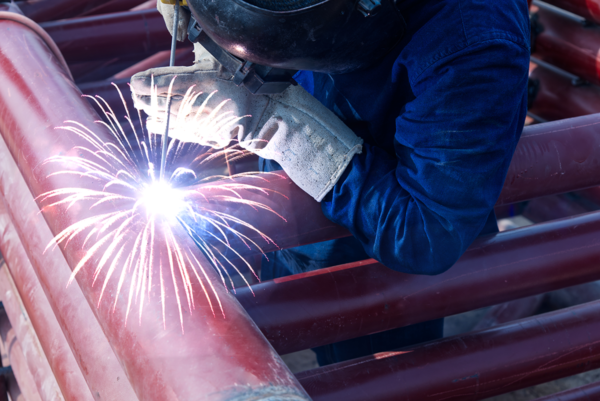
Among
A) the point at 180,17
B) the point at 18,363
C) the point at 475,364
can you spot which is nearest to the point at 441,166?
the point at 475,364

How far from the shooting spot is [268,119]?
1360mm

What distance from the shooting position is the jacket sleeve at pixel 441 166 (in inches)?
42.0

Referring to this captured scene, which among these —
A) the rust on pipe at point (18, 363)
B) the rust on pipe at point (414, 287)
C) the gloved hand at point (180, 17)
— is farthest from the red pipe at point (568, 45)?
the rust on pipe at point (18, 363)

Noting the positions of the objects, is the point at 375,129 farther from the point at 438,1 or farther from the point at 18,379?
the point at 18,379

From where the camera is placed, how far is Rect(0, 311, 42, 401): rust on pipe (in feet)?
5.33

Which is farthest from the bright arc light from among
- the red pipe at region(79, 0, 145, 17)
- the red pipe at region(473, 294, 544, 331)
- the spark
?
the red pipe at region(79, 0, 145, 17)

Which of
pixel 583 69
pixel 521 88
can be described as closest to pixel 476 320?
pixel 583 69

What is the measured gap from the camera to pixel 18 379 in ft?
5.52

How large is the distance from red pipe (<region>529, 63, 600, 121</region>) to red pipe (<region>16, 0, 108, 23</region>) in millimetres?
2803

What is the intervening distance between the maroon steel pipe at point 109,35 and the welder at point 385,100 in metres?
1.38

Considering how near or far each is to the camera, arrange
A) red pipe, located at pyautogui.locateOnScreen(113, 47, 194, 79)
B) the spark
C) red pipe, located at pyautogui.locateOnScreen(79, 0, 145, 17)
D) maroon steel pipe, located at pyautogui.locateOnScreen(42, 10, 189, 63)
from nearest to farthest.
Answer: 1. the spark
2. maroon steel pipe, located at pyautogui.locateOnScreen(42, 10, 189, 63)
3. red pipe, located at pyautogui.locateOnScreen(113, 47, 194, 79)
4. red pipe, located at pyautogui.locateOnScreen(79, 0, 145, 17)

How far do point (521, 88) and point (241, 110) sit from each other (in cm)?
68

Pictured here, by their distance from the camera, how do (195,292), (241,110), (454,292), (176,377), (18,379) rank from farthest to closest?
(18,379) → (454,292) → (241,110) → (195,292) → (176,377)

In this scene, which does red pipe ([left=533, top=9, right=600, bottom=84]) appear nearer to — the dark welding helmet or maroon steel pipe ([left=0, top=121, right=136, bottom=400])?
the dark welding helmet
